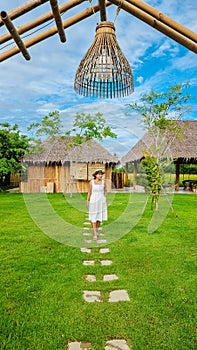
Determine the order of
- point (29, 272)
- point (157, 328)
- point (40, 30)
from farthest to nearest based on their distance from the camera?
point (29, 272) < point (157, 328) < point (40, 30)

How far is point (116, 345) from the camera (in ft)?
7.59

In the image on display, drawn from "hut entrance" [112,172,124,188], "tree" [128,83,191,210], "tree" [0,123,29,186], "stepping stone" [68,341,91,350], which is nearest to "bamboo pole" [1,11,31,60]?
"stepping stone" [68,341,91,350]

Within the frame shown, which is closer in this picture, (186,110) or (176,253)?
(176,253)

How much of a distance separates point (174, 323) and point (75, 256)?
226cm

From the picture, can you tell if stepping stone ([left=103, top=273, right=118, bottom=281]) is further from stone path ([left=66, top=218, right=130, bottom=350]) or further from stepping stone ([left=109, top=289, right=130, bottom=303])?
stepping stone ([left=109, top=289, right=130, bottom=303])

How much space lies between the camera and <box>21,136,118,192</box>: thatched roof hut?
581 inches

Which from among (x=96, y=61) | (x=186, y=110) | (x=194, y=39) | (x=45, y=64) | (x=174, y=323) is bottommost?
(x=174, y=323)

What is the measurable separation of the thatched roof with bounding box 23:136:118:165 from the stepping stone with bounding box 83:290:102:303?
9.48 m

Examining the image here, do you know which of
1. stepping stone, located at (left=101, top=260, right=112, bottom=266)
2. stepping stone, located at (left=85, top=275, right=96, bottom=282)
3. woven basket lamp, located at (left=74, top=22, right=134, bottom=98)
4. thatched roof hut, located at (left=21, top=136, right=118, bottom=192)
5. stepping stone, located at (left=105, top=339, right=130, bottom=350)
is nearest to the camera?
woven basket lamp, located at (left=74, top=22, right=134, bottom=98)

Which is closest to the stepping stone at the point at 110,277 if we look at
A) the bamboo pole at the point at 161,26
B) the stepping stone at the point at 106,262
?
the stepping stone at the point at 106,262

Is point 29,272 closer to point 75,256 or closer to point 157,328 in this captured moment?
point 75,256

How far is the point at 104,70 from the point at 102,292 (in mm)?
2159

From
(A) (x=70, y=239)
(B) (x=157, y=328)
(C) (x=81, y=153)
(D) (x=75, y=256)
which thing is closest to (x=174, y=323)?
(B) (x=157, y=328)

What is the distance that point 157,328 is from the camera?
2.57 metres
